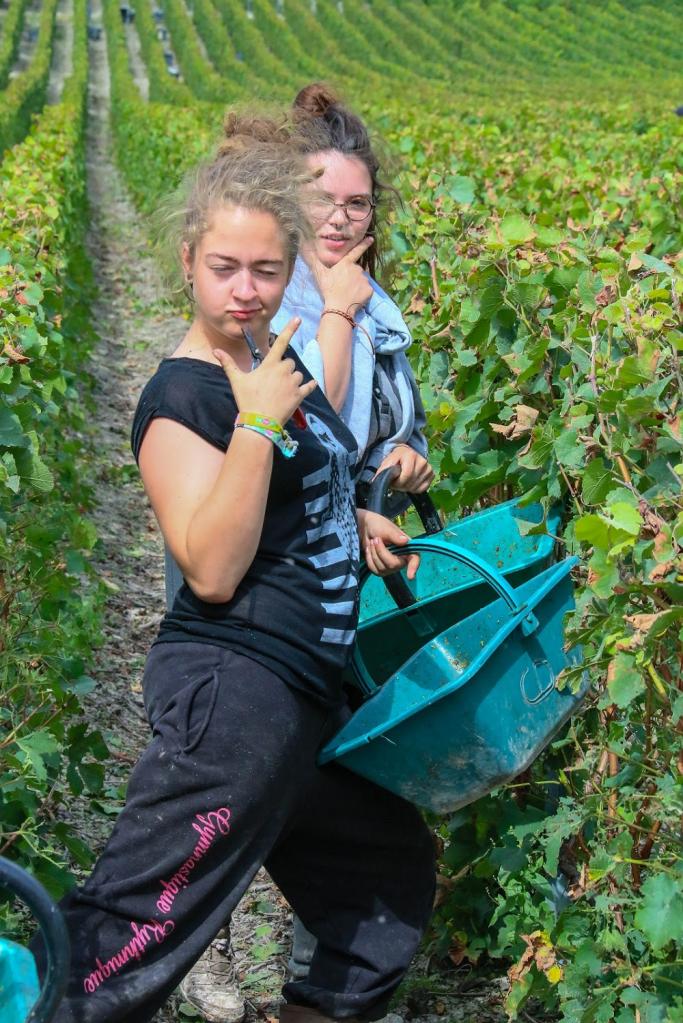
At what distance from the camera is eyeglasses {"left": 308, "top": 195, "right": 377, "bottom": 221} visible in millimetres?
2654

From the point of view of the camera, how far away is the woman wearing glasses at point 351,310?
261 cm

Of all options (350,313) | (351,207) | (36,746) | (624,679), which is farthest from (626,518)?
(36,746)

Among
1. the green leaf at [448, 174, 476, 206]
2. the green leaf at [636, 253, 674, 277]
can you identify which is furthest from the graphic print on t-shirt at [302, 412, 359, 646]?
the green leaf at [448, 174, 476, 206]

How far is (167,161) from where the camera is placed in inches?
635

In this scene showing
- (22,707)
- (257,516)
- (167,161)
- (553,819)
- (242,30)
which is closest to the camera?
(257,516)

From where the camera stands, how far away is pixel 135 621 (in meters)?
5.71

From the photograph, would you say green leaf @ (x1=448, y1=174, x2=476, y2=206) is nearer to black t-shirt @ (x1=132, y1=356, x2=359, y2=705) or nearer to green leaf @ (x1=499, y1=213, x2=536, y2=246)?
green leaf @ (x1=499, y1=213, x2=536, y2=246)

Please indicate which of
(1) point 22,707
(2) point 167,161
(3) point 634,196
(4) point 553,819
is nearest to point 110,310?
(2) point 167,161

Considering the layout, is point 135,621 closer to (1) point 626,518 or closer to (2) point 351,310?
(2) point 351,310

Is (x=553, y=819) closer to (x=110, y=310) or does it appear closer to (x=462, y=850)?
(x=462, y=850)

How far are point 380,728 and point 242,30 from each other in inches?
2972

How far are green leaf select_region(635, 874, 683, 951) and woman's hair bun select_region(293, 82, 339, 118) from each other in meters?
1.73

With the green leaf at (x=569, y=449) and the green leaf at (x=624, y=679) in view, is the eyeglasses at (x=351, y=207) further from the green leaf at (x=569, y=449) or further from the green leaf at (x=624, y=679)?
the green leaf at (x=624, y=679)

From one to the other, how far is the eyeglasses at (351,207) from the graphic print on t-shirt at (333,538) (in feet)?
1.79
